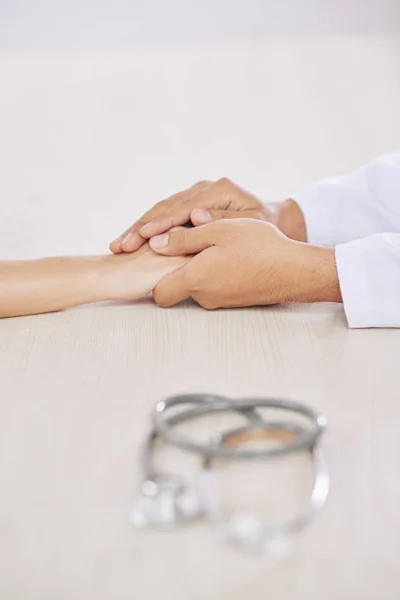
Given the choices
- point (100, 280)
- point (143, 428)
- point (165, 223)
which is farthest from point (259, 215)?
point (143, 428)

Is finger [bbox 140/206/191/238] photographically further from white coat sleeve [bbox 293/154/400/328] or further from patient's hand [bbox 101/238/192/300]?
white coat sleeve [bbox 293/154/400/328]

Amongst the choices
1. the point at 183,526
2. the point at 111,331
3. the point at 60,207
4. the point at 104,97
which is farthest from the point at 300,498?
the point at 104,97

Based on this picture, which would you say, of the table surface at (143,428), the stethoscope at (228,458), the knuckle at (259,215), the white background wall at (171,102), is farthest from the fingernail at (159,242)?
the white background wall at (171,102)

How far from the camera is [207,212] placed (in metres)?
1.41

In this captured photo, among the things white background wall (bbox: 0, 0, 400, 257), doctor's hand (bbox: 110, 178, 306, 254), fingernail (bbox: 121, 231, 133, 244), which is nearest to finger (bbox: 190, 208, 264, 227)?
doctor's hand (bbox: 110, 178, 306, 254)

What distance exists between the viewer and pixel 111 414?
880 millimetres

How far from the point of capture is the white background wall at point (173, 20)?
148 inches

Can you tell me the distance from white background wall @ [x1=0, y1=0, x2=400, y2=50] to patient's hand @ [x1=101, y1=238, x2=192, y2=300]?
8.58 ft

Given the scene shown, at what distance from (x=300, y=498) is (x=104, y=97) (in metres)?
2.92

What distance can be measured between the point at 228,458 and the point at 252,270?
54cm

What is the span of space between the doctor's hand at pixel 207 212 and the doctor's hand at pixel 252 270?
0.11m

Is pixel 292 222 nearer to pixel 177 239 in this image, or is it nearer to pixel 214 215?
pixel 214 215

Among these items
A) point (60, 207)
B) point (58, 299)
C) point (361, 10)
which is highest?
point (361, 10)

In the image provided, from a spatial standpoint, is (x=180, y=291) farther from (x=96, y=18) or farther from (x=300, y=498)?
(x=96, y=18)
